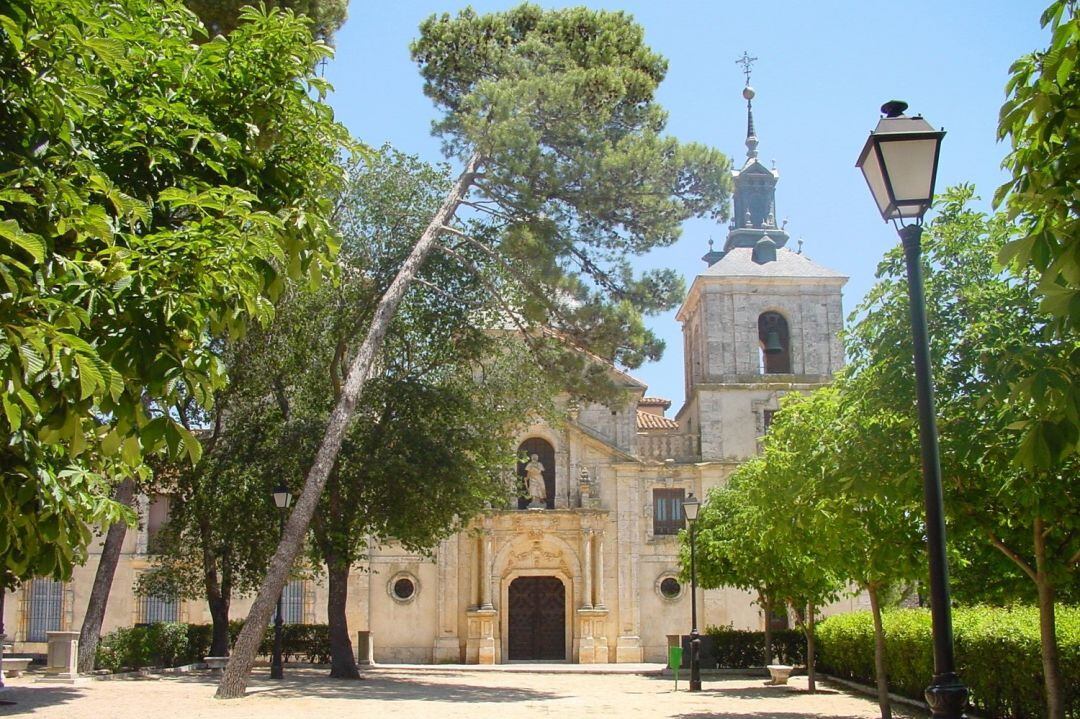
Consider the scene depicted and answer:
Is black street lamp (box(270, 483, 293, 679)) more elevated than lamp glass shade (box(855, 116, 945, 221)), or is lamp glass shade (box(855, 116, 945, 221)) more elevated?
lamp glass shade (box(855, 116, 945, 221))

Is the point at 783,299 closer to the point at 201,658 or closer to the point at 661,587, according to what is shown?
the point at 661,587

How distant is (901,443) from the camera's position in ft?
35.4

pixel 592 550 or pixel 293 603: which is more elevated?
pixel 592 550

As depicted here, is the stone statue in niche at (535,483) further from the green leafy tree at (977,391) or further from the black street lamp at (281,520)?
the green leafy tree at (977,391)

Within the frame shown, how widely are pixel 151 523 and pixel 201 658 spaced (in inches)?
371

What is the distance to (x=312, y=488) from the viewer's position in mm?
17188

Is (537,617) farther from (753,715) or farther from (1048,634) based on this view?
(1048,634)

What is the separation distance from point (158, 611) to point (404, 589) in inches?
299

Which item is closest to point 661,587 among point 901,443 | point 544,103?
point 544,103

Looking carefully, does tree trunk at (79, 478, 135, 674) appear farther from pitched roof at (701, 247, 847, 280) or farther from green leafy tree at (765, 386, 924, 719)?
pitched roof at (701, 247, 847, 280)

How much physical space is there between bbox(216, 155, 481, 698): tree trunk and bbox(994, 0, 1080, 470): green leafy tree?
532 inches

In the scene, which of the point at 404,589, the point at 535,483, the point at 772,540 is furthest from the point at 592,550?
the point at 772,540

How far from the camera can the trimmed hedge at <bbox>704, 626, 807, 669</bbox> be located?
29.8 metres

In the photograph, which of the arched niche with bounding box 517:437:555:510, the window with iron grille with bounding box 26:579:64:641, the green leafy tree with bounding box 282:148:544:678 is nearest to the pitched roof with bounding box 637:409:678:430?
the arched niche with bounding box 517:437:555:510
